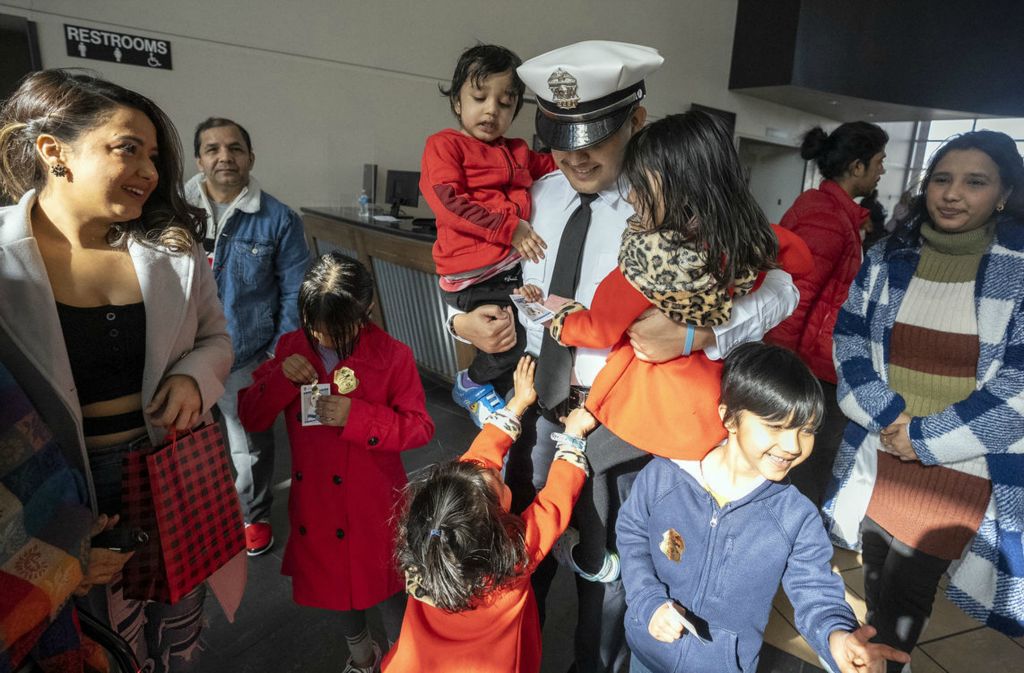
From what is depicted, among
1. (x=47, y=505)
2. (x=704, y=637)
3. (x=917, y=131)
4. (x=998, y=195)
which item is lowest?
(x=704, y=637)

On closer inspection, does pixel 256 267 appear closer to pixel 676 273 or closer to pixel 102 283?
pixel 102 283

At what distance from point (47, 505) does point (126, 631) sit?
0.65 meters

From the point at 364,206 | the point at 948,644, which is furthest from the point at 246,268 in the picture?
the point at 948,644

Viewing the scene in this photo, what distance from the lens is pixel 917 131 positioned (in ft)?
39.7

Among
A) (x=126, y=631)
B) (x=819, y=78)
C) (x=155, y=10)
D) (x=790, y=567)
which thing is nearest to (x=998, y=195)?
(x=790, y=567)

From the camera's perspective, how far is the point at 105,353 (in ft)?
4.19

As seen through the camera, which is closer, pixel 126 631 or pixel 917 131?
pixel 126 631

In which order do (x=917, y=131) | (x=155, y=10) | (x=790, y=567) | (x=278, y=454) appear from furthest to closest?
1. (x=917, y=131)
2. (x=155, y=10)
3. (x=278, y=454)
4. (x=790, y=567)

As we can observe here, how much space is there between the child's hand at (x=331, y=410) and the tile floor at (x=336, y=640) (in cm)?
98

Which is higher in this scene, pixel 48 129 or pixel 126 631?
pixel 48 129

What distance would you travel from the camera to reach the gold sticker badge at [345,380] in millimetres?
1631

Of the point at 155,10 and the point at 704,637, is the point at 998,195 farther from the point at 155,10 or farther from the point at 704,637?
the point at 155,10

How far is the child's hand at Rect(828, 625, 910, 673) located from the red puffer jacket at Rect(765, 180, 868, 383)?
1.48m

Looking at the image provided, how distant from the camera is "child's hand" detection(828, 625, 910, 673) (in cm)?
100
